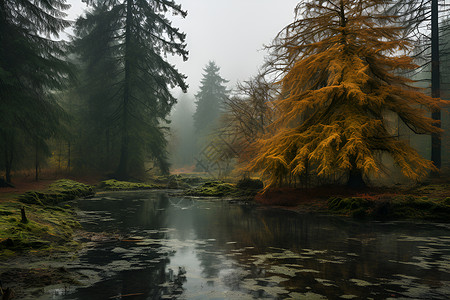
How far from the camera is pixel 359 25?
43.9 feet

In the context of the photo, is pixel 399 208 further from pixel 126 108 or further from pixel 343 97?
pixel 126 108

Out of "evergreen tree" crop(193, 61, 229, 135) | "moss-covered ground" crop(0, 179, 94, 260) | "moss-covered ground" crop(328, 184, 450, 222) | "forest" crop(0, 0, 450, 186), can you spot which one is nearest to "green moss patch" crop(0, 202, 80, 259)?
"moss-covered ground" crop(0, 179, 94, 260)

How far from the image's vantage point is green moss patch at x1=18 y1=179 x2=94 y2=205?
35.8 feet

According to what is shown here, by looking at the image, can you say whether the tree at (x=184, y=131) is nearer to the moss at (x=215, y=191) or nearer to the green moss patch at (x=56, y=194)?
the moss at (x=215, y=191)

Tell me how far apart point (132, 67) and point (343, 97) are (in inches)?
692

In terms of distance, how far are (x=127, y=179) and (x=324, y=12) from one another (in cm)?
1823

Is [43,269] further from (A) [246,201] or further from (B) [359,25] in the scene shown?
(B) [359,25]

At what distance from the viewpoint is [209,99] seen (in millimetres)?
59844

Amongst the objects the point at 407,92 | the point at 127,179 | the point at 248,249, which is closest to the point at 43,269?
the point at 248,249

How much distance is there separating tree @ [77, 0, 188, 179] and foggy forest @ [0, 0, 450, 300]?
0.48ft

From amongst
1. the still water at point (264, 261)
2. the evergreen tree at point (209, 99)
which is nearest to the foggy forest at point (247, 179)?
the still water at point (264, 261)

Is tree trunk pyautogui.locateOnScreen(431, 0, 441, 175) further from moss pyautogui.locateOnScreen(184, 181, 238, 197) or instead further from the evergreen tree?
the evergreen tree

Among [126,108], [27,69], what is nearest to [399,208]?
[27,69]

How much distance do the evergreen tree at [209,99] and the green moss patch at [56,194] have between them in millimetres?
39375
